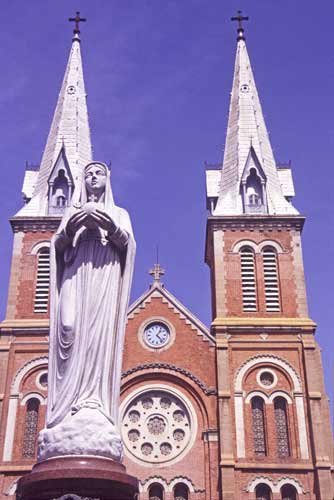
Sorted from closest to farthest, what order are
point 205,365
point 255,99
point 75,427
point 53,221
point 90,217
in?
point 75,427 → point 90,217 → point 205,365 → point 53,221 → point 255,99

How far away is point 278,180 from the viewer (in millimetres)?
33906

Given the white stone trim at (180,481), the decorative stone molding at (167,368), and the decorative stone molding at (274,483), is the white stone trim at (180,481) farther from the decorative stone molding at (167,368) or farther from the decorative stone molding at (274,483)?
the decorative stone molding at (167,368)

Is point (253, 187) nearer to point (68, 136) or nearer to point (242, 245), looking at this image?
point (242, 245)

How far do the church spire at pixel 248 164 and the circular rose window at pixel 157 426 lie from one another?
8.69 metres

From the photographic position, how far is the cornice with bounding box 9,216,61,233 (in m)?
31.5

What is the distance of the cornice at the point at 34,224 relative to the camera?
104 ft

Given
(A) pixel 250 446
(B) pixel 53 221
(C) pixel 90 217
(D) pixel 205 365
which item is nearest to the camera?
(C) pixel 90 217

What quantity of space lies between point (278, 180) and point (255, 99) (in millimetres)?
5138

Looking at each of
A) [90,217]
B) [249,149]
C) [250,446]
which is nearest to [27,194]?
[249,149]

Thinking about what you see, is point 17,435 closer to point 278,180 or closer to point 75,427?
point 278,180

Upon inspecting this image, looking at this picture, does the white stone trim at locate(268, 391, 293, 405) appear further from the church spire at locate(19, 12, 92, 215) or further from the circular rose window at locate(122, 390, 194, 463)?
the church spire at locate(19, 12, 92, 215)

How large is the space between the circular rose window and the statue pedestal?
2039 centimetres

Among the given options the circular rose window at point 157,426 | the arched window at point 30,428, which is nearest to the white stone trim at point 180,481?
the circular rose window at point 157,426

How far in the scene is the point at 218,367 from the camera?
2767 cm
